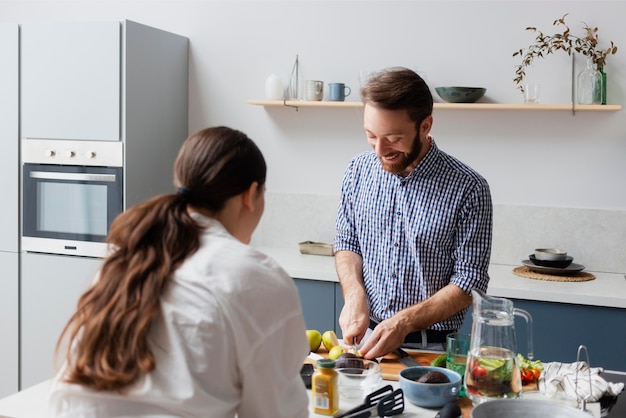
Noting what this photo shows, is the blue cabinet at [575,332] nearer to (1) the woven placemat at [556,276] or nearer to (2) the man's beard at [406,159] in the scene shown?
(1) the woven placemat at [556,276]

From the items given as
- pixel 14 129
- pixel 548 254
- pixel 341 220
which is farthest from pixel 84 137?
pixel 548 254

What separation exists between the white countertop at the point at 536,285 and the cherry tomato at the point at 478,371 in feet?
5.59


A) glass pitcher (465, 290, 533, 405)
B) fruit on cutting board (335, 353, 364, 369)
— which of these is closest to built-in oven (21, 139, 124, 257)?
fruit on cutting board (335, 353, 364, 369)

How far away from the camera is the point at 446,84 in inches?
163

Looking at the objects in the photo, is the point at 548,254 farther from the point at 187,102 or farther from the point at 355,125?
the point at 187,102

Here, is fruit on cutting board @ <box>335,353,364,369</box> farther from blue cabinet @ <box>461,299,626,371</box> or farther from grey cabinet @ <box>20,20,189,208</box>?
grey cabinet @ <box>20,20,189,208</box>

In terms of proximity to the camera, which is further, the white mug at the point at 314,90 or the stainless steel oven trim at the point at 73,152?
the white mug at the point at 314,90

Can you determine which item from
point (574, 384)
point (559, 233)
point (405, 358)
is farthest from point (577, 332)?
point (574, 384)

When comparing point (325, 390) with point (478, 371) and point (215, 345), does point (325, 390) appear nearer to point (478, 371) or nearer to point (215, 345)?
point (478, 371)

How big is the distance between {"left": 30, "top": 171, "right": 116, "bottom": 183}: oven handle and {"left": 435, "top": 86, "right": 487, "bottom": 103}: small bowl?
172 cm

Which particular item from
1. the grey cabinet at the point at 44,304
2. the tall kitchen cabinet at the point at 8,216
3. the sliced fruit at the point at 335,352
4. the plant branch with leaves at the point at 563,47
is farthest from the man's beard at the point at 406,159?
the tall kitchen cabinet at the point at 8,216

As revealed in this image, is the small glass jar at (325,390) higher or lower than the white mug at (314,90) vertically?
lower

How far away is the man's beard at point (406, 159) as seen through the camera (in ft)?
8.47

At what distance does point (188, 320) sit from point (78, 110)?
293cm
